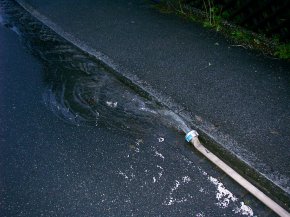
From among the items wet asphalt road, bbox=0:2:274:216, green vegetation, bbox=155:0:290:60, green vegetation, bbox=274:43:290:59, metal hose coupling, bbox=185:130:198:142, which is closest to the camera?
wet asphalt road, bbox=0:2:274:216

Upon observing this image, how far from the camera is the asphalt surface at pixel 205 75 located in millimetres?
3070

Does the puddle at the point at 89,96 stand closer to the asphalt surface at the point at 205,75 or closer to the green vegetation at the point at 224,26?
the asphalt surface at the point at 205,75

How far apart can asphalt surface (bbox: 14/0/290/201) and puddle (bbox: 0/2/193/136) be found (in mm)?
243

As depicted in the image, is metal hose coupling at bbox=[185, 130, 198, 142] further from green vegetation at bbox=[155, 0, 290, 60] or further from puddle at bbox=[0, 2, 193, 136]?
green vegetation at bbox=[155, 0, 290, 60]

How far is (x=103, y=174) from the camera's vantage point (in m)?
2.97

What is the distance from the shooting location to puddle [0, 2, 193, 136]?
3.55 metres

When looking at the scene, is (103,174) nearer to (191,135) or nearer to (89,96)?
(191,135)

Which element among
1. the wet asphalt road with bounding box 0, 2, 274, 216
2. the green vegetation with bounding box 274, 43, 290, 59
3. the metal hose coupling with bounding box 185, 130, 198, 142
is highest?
the green vegetation with bounding box 274, 43, 290, 59

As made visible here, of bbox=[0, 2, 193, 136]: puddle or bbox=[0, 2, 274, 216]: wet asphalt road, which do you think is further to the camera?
bbox=[0, 2, 193, 136]: puddle

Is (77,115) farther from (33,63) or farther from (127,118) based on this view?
(33,63)

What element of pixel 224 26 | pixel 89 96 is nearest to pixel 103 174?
pixel 89 96

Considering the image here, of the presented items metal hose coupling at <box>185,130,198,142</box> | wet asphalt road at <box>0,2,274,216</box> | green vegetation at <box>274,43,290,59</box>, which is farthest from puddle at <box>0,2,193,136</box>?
green vegetation at <box>274,43,290,59</box>

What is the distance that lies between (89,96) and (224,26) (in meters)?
2.89

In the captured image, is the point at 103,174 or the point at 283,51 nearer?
the point at 103,174
